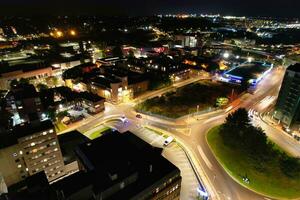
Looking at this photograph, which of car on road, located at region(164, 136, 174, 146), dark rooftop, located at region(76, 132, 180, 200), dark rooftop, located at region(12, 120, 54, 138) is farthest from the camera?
car on road, located at region(164, 136, 174, 146)

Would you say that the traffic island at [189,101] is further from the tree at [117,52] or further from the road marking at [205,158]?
the tree at [117,52]

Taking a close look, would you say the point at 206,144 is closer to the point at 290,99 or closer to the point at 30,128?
the point at 290,99

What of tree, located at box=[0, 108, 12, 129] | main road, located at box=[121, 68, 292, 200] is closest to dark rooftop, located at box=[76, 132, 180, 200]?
main road, located at box=[121, 68, 292, 200]

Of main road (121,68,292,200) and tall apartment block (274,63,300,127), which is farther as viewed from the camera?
tall apartment block (274,63,300,127)

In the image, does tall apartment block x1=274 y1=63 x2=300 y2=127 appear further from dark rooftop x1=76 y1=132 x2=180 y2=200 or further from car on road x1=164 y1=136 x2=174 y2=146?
dark rooftop x1=76 y1=132 x2=180 y2=200

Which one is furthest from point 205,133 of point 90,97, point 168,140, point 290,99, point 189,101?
A: point 90,97

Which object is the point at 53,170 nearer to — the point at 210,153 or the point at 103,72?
the point at 210,153

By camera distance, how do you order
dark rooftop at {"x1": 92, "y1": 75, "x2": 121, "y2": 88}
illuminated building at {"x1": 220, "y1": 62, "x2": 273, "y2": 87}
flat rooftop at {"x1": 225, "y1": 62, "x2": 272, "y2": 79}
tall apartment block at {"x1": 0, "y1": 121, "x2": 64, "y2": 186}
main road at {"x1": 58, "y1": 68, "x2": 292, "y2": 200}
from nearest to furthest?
tall apartment block at {"x1": 0, "y1": 121, "x2": 64, "y2": 186}, main road at {"x1": 58, "y1": 68, "x2": 292, "y2": 200}, dark rooftop at {"x1": 92, "y1": 75, "x2": 121, "y2": 88}, illuminated building at {"x1": 220, "y1": 62, "x2": 273, "y2": 87}, flat rooftop at {"x1": 225, "y1": 62, "x2": 272, "y2": 79}
